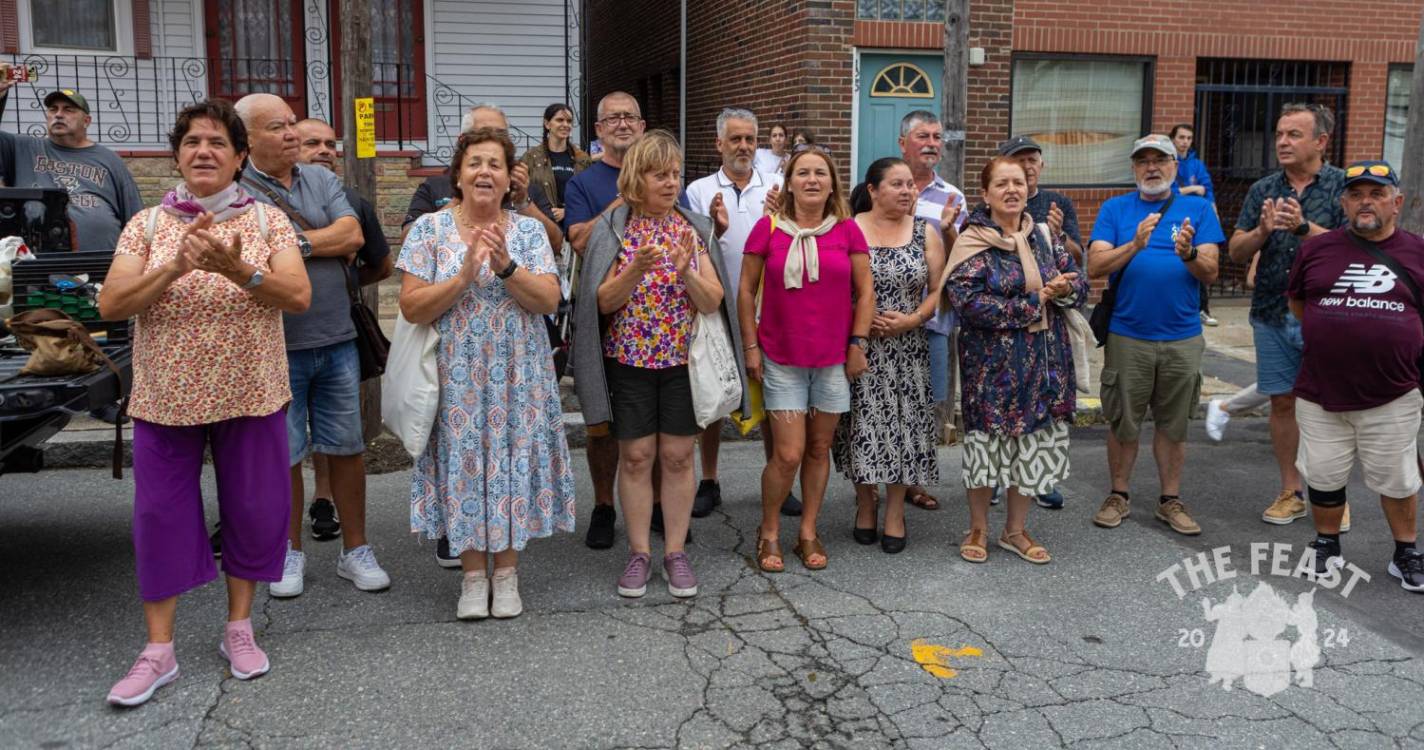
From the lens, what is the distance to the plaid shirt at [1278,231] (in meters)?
5.77

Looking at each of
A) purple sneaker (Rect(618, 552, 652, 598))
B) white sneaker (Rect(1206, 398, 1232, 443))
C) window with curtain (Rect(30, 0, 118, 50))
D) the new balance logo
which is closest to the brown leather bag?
purple sneaker (Rect(618, 552, 652, 598))

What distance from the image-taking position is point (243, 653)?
402 centimetres

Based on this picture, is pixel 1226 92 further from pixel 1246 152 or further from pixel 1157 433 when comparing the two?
pixel 1157 433

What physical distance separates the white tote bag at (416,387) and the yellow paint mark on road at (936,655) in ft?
6.39

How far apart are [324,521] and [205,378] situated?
188cm

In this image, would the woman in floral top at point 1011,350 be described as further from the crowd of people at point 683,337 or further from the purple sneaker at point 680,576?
the purple sneaker at point 680,576

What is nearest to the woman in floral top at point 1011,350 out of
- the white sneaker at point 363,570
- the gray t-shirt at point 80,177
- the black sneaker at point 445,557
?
the black sneaker at point 445,557

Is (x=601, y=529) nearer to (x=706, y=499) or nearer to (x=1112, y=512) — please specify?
(x=706, y=499)

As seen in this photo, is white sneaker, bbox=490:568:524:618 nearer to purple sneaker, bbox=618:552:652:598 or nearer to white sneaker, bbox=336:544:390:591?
purple sneaker, bbox=618:552:652:598

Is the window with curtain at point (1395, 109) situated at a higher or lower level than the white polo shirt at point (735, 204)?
higher

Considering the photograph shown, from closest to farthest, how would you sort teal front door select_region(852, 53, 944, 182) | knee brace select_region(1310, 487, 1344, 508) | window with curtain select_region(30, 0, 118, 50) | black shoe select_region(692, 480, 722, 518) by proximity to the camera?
knee brace select_region(1310, 487, 1344, 508)
black shoe select_region(692, 480, 722, 518)
teal front door select_region(852, 53, 944, 182)
window with curtain select_region(30, 0, 118, 50)

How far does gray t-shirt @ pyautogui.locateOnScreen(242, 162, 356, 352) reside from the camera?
4.63 metres

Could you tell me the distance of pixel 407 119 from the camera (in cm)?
1274

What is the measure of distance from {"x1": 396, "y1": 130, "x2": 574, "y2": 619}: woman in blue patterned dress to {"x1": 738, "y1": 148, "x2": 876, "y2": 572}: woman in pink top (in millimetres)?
1007
